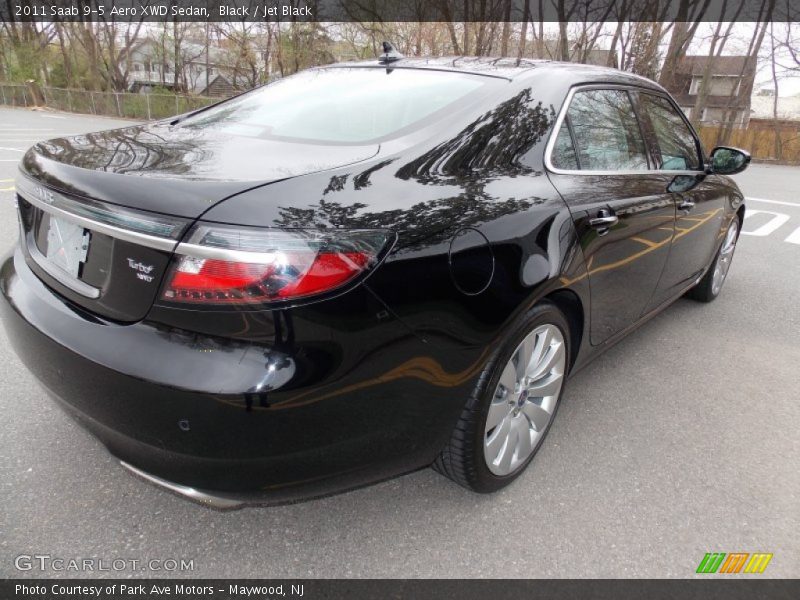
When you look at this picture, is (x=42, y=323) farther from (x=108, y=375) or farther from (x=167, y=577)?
(x=167, y=577)

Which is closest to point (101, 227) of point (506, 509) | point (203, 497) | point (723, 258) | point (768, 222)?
point (203, 497)

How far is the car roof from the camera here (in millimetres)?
2490

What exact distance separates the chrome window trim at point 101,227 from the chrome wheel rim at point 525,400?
1190 mm

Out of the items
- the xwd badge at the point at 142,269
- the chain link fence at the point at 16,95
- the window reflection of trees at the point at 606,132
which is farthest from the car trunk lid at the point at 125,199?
the chain link fence at the point at 16,95

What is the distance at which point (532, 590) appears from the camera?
1847mm

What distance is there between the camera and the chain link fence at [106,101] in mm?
34219

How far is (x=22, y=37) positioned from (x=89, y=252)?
57.8 metres

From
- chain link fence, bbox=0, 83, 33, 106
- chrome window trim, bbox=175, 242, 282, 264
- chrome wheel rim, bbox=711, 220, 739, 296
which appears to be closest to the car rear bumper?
chrome window trim, bbox=175, 242, 282, 264

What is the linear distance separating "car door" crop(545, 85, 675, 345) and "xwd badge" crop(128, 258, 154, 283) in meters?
1.49

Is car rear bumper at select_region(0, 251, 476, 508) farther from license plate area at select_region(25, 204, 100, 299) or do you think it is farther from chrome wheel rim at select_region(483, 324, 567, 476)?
chrome wheel rim at select_region(483, 324, 567, 476)

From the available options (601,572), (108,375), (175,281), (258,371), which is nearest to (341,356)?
(258,371)

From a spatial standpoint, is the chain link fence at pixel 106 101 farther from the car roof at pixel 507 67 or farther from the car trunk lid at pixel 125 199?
the car trunk lid at pixel 125 199

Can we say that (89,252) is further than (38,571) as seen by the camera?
No

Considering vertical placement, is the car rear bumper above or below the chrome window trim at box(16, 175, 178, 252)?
below
